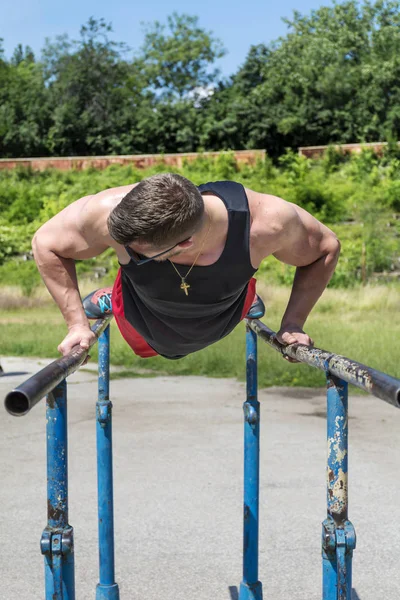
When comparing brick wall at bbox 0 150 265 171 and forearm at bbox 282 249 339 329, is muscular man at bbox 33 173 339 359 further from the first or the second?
brick wall at bbox 0 150 265 171

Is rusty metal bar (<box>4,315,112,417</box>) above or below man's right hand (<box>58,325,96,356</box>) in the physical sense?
above

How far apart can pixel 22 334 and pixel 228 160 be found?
13.7 metres

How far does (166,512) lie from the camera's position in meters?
4.23

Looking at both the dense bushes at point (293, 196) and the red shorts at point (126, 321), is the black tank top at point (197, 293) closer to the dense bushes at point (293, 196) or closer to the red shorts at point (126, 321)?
the red shorts at point (126, 321)

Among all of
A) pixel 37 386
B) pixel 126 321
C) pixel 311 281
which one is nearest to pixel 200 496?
pixel 126 321

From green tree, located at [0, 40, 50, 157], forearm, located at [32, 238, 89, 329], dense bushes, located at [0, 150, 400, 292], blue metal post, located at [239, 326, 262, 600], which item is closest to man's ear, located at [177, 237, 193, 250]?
forearm, located at [32, 238, 89, 329]

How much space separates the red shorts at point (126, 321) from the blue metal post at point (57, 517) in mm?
1068

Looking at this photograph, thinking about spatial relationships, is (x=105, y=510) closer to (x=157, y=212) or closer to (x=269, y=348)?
(x=157, y=212)

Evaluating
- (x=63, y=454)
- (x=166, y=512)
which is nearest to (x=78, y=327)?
(x=63, y=454)

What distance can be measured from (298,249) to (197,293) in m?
0.36

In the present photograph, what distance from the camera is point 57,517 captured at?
59.4 inches

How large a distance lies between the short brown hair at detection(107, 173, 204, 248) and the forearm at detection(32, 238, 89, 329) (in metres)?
0.52

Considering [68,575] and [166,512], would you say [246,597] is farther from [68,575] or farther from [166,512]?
[68,575]

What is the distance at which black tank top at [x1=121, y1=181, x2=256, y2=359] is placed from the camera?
2.16 meters
